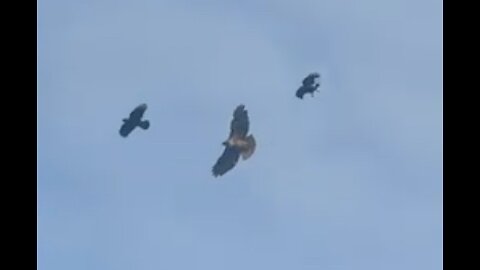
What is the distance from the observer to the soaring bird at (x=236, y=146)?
2545cm

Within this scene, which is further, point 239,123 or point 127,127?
point 127,127

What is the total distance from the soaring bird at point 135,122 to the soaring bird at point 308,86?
11.9 ft

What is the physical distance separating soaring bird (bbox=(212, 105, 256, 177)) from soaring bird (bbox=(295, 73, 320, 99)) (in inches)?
55.4

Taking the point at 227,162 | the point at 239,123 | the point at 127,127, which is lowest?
the point at 227,162

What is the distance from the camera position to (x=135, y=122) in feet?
85.3

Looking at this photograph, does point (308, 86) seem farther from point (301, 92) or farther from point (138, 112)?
point (138, 112)

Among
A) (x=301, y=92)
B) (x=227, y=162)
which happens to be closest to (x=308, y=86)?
(x=301, y=92)

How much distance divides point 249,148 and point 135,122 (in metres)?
2.77

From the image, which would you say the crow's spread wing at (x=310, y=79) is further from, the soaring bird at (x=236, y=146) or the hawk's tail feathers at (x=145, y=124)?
the hawk's tail feathers at (x=145, y=124)
